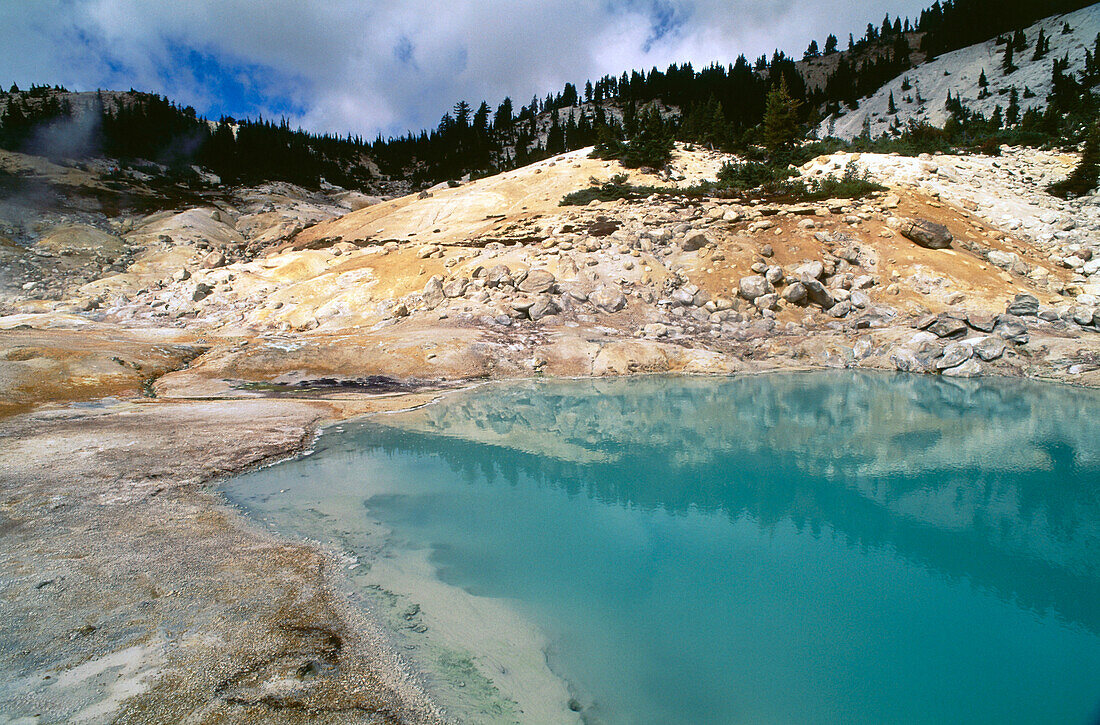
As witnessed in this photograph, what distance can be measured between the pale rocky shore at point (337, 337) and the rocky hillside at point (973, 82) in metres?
48.5

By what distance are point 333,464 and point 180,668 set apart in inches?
327

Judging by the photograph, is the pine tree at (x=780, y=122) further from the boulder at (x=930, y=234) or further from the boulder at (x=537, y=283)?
the boulder at (x=537, y=283)

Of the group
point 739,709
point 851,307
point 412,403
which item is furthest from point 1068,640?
point 851,307

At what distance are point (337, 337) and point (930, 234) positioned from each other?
3597 centimetres

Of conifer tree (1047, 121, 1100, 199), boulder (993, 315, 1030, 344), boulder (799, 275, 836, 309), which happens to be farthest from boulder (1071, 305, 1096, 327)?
conifer tree (1047, 121, 1100, 199)

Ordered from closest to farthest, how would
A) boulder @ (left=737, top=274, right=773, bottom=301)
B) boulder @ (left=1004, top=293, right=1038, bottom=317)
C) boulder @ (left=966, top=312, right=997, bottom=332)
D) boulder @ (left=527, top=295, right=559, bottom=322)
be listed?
boulder @ (left=966, top=312, right=997, bottom=332), boulder @ (left=1004, top=293, right=1038, bottom=317), boulder @ (left=527, top=295, right=559, bottom=322), boulder @ (left=737, top=274, right=773, bottom=301)

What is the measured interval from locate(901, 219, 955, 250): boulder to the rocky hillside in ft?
197

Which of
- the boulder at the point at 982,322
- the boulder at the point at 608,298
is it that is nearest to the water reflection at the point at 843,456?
the boulder at the point at 982,322

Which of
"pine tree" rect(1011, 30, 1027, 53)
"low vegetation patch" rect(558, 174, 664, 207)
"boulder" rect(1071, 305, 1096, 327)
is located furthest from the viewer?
"pine tree" rect(1011, 30, 1027, 53)

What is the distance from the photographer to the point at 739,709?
5953 millimetres

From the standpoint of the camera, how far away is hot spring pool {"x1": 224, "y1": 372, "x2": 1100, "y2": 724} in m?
6.28

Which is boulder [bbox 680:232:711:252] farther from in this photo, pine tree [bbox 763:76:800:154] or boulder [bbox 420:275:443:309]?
pine tree [bbox 763:76:800:154]

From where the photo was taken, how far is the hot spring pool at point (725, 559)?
20.6 ft

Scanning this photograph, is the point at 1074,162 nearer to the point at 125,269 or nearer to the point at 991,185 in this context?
the point at 991,185
